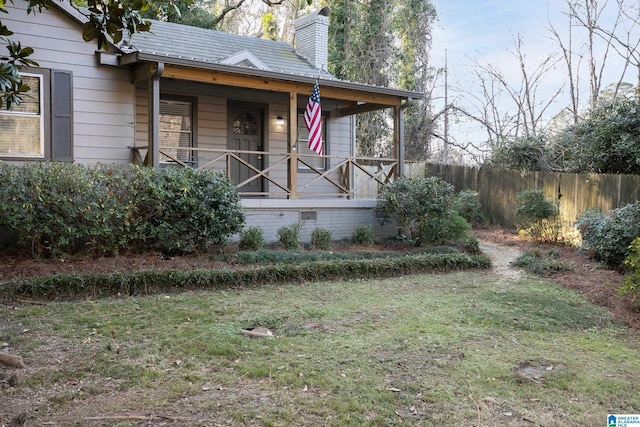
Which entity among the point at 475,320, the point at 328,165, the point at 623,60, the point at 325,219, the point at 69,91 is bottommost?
the point at 475,320

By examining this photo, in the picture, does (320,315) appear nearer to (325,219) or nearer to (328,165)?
(325,219)

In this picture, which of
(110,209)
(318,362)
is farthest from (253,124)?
(318,362)

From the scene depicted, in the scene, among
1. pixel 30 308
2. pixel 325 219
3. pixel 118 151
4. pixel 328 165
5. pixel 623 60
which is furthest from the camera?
pixel 623 60

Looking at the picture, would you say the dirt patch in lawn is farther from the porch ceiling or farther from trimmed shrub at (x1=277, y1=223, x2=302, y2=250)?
the porch ceiling

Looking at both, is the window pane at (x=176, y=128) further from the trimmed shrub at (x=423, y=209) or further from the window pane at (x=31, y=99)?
the trimmed shrub at (x=423, y=209)

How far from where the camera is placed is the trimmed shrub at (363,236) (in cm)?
1123

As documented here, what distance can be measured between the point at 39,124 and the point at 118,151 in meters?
1.38

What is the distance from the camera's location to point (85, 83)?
379 inches

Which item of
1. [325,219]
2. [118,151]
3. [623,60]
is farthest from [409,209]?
[623,60]

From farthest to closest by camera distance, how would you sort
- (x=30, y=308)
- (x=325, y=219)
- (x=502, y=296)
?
(x=325, y=219) → (x=502, y=296) → (x=30, y=308)

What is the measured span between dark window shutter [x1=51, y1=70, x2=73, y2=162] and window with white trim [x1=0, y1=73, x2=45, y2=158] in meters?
0.18

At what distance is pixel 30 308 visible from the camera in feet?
19.3

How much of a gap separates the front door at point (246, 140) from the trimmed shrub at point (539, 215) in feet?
20.1

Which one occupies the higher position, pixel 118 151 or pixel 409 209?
pixel 118 151
